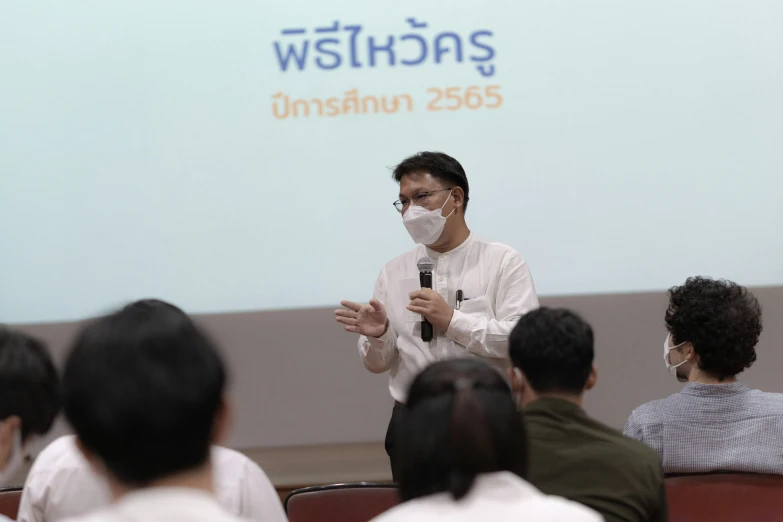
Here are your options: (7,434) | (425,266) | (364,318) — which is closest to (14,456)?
(7,434)

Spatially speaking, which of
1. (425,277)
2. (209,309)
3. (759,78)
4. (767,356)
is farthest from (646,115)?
(209,309)

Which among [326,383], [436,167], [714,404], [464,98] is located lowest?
[326,383]

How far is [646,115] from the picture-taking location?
3.65m

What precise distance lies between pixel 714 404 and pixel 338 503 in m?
0.95

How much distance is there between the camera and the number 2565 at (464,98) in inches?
145

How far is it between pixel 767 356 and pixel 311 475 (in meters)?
2.17

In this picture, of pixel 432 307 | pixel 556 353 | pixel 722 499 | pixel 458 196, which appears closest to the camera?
pixel 556 353

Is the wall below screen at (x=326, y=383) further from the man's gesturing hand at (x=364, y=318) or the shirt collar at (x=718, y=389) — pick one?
the shirt collar at (x=718, y=389)

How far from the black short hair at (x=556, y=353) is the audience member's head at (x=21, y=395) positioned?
0.86m

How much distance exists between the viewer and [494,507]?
1.04 metres

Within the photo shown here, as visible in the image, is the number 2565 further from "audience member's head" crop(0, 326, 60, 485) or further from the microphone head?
"audience member's head" crop(0, 326, 60, 485)

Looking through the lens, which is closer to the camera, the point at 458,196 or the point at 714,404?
the point at 714,404

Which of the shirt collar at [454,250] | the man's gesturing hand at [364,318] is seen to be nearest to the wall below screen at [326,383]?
the shirt collar at [454,250]

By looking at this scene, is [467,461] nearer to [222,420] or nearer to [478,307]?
[222,420]
